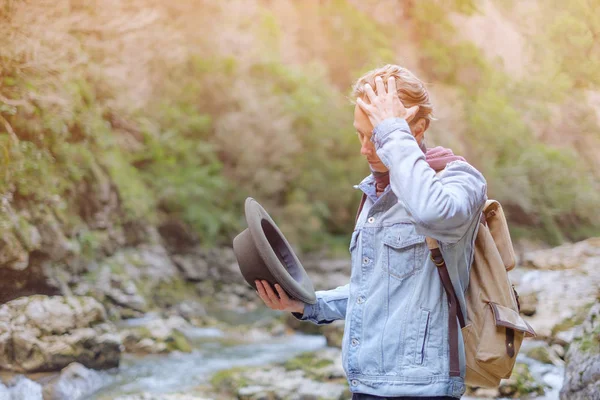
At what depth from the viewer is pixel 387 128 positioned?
0.99 metres

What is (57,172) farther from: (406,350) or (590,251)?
(590,251)

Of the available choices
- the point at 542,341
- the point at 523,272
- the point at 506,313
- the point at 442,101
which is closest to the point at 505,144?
the point at 442,101

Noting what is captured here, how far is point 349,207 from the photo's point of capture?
10523 mm

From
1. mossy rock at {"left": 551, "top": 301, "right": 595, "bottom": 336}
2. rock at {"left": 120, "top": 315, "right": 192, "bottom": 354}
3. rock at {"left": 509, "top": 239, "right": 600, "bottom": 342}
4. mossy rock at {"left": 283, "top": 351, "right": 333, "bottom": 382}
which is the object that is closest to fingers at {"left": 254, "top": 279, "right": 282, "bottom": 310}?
mossy rock at {"left": 283, "top": 351, "right": 333, "bottom": 382}

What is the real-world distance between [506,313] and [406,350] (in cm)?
18

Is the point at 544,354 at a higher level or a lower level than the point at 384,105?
lower

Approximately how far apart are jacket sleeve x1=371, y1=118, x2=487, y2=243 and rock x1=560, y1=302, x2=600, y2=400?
182 centimetres

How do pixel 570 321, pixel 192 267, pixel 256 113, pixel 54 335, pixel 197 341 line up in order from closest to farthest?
pixel 54 335 → pixel 570 321 → pixel 197 341 → pixel 192 267 → pixel 256 113

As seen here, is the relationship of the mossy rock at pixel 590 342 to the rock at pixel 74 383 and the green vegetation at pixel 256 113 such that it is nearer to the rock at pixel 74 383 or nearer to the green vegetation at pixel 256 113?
the rock at pixel 74 383

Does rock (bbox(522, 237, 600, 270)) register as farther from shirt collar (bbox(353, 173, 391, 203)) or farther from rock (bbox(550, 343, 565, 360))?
shirt collar (bbox(353, 173, 391, 203))

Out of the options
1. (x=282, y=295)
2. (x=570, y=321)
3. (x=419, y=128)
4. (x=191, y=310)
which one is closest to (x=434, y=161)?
(x=419, y=128)

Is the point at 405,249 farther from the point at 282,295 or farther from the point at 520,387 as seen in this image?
the point at 520,387

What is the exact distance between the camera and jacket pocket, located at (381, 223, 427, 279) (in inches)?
40.9

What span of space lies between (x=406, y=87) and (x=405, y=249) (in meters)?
0.30
